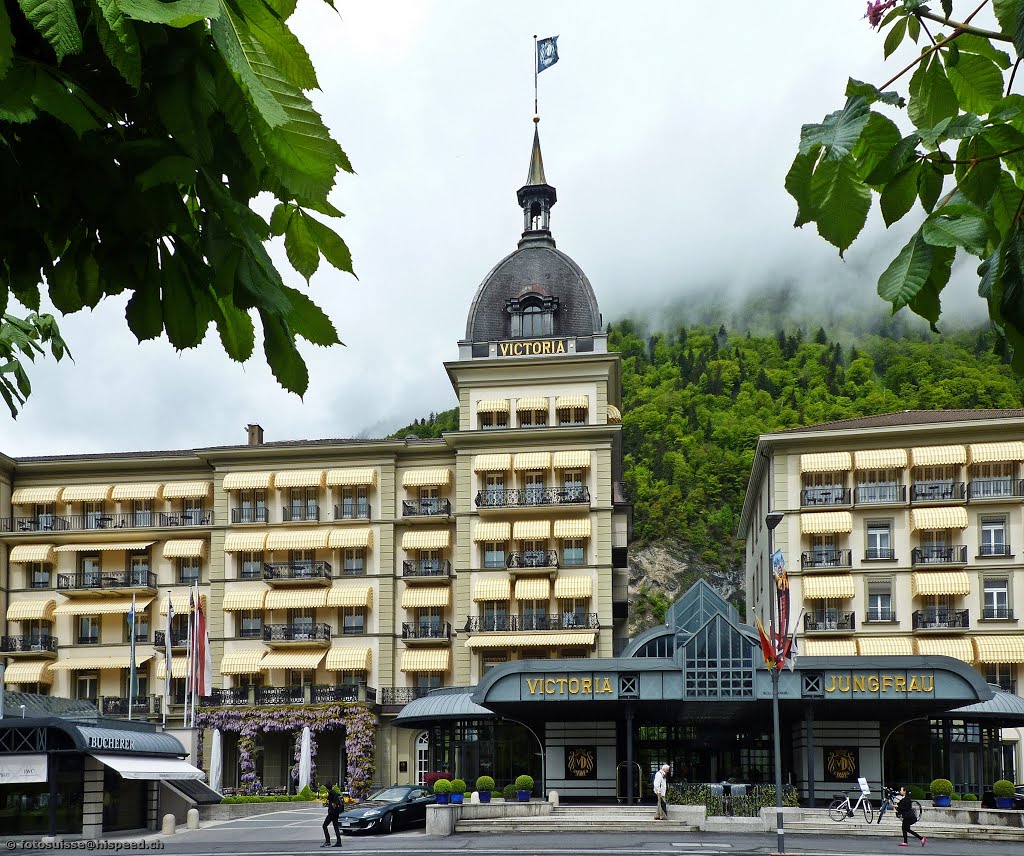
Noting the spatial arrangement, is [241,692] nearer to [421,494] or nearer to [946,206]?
[421,494]

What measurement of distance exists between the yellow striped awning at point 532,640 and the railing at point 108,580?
17.0 m

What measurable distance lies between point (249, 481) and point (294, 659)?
916cm

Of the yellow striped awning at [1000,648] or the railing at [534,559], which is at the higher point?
the railing at [534,559]

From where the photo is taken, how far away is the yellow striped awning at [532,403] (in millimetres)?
63000

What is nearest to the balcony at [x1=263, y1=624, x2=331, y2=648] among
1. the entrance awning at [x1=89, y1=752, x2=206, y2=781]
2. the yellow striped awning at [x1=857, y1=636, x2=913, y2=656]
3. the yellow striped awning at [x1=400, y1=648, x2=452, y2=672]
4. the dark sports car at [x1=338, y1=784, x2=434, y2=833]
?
the yellow striped awning at [x1=400, y1=648, x2=452, y2=672]

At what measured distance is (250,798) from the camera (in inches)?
1919

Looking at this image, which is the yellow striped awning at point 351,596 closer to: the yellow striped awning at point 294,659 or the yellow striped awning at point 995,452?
the yellow striped awning at point 294,659

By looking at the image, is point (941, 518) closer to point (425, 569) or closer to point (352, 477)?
point (425, 569)

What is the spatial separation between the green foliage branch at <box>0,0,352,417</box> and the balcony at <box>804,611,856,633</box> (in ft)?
190

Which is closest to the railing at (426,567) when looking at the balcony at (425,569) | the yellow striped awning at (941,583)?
the balcony at (425,569)

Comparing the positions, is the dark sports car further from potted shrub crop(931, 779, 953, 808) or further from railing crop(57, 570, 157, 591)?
railing crop(57, 570, 157, 591)

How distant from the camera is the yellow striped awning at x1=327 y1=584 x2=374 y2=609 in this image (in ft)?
204

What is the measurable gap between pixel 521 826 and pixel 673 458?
98146 mm

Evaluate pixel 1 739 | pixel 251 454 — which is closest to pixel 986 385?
pixel 251 454
